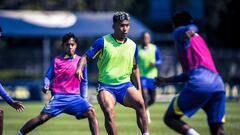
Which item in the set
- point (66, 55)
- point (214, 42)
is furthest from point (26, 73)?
point (66, 55)

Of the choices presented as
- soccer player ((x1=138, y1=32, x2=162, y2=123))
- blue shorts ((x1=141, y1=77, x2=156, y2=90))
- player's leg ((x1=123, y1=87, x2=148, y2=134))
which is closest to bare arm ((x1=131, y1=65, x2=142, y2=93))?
player's leg ((x1=123, y1=87, x2=148, y2=134))

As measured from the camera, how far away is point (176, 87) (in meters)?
35.3

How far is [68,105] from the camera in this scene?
1480 centimetres

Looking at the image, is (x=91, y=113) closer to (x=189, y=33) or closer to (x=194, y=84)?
(x=194, y=84)

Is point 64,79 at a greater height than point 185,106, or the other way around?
point 185,106

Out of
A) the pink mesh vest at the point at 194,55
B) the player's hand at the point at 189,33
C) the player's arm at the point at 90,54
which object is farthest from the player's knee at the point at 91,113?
the player's hand at the point at 189,33

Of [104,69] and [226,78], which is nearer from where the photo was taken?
[104,69]

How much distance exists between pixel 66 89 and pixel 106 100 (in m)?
1.16

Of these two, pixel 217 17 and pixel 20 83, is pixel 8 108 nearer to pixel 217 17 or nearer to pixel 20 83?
pixel 20 83

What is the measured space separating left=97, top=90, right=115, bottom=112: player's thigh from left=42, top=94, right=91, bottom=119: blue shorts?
569 millimetres

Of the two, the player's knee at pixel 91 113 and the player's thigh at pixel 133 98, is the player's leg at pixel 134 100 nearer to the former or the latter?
the player's thigh at pixel 133 98

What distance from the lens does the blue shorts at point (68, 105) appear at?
48.3ft

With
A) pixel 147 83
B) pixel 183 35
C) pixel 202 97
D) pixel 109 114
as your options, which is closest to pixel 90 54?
pixel 109 114

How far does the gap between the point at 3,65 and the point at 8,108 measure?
665 inches
